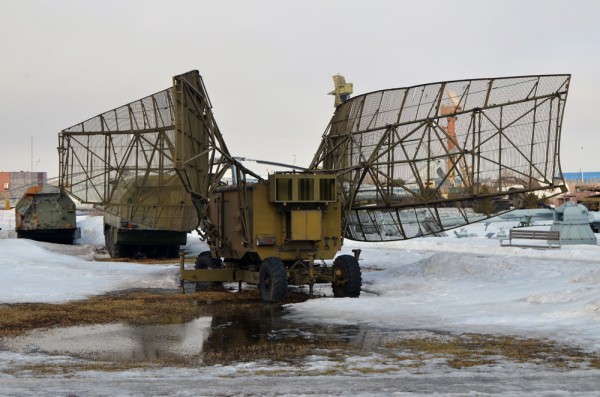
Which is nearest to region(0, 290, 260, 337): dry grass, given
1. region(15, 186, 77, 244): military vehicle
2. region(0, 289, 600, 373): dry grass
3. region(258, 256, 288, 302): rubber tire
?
region(0, 289, 600, 373): dry grass

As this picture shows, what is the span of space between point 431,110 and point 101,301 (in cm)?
1010

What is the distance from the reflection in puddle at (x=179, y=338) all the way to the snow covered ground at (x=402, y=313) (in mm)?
641

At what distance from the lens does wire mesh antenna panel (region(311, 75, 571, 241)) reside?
17812 mm

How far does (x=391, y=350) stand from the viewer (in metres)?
10.4

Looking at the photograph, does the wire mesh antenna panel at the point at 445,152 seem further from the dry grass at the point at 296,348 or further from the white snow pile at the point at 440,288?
the dry grass at the point at 296,348

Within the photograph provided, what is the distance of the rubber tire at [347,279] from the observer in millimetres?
17141

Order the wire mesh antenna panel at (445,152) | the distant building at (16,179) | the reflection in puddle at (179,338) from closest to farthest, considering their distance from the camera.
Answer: the reflection in puddle at (179,338), the wire mesh antenna panel at (445,152), the distant building at (16,179)

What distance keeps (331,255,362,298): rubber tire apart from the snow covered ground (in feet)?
1.56

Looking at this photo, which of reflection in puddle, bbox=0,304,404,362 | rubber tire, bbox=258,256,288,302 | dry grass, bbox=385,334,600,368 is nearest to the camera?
dry grass, bbox=385,334,600,368

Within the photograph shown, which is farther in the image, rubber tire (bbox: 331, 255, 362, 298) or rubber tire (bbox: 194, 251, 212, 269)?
rubber tire (bbox: 194, 251, 212, 269)

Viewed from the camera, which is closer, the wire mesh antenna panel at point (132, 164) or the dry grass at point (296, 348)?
the dry grass at point (296, 348)

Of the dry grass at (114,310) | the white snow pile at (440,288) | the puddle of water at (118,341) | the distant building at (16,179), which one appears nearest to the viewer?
the puddle of water at (118,341)

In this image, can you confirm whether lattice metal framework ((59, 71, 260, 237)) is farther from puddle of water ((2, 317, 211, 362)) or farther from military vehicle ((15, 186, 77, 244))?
military vehicle ((15, 186, 77, 244))

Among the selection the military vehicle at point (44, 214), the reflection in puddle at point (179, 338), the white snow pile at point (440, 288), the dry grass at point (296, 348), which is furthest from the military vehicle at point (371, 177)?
the military vehicle at point (44, 214)
